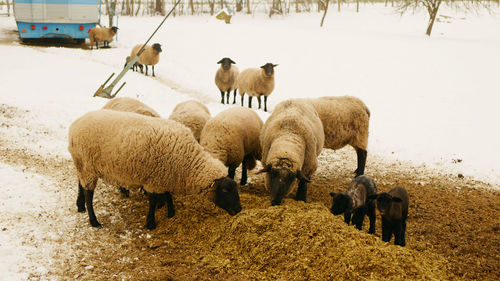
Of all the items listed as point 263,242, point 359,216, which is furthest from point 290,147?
point 263,242

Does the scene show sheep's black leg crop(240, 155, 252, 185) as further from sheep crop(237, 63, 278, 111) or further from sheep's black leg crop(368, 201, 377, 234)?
sheep crop(237, 63, 278, 111)

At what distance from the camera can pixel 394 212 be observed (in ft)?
15.6

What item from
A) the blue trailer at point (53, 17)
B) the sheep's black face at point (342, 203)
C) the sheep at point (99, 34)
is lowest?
the sheep's black face at point (342, 203)

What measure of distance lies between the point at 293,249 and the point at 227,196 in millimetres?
1277

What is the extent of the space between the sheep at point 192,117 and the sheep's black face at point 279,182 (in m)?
2.23

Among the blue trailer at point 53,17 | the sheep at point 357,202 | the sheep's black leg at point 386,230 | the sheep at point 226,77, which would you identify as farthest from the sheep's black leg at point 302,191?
the blue trailer at point 53,17

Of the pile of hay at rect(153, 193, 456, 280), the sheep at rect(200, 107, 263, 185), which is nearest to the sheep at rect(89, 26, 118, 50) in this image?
the sheep at rect(200, 107, 263, 185)

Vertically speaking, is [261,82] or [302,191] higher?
[261,82]

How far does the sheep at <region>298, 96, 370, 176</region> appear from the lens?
291 inches

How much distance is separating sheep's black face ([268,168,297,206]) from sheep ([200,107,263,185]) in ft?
4.01

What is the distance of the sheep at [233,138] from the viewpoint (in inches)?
248

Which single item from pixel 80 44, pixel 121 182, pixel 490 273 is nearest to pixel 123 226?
pixel 121 182

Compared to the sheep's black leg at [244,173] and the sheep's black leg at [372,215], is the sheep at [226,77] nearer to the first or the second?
the sheep's black leg at [244,173]

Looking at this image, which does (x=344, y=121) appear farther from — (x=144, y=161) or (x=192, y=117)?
(x=144, y=161)
